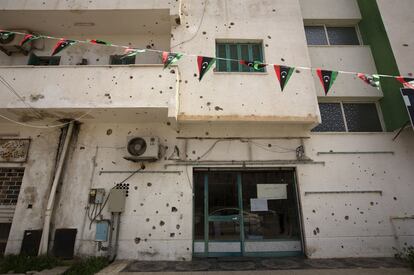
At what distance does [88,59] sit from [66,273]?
6.27 meters

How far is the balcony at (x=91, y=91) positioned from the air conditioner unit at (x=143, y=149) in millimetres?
736

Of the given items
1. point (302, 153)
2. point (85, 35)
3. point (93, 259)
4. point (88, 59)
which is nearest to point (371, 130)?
point (302, 153)

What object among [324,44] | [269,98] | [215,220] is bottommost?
[215,220]

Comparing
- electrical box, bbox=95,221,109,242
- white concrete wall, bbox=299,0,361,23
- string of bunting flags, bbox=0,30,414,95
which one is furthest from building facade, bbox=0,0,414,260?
white concrete wall, bbox=299,0,361,23

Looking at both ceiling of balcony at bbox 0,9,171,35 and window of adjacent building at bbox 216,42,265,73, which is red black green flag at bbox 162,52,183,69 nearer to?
window of adjacent building at bbox 216,42,265,73

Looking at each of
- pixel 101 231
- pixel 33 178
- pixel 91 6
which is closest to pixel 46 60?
pixel 91 6

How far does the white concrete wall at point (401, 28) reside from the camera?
6844 millimetres

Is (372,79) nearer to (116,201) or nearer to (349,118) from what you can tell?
(349,118)

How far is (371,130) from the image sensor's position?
7.25m

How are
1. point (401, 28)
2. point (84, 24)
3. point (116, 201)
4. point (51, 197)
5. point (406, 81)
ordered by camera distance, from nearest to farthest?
point (406, 81) → point (51, 197) → point (116, 201) → point (401, 28) → point (84, 24)

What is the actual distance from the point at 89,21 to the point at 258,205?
7766 millimetres

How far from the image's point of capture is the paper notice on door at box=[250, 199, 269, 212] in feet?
22.0

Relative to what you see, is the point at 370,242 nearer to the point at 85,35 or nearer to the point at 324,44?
the point at 324,44

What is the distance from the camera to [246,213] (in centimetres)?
667
